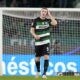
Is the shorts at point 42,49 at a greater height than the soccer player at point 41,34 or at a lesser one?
lesser

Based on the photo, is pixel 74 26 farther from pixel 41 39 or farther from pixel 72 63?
pixel 41 39

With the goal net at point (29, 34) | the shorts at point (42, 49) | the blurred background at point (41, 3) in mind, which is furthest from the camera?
the blurred background at point (41, 3)

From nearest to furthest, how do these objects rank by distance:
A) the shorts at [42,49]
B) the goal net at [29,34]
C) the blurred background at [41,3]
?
the shorts at [42,49] < the goal net at [29,34] < the blurred background at [41,3]

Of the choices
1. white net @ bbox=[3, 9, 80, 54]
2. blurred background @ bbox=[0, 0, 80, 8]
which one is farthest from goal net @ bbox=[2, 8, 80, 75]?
blurred background @ bbox=[0, 0, 80, 8]

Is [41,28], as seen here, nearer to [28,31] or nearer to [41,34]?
[41,34]

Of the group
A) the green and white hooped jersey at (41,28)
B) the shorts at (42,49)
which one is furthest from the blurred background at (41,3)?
the shorts at (42,49)

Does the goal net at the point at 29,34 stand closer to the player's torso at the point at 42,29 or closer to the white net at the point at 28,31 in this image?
the white net at the point at 28,31

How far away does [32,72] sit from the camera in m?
15.7

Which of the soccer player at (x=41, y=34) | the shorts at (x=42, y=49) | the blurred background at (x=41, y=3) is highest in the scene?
the soccer player at (x=41, y=34)

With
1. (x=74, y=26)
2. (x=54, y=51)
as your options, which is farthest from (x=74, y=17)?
(x=54, y=51)

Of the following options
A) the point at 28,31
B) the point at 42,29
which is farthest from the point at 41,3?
the point at 42,29

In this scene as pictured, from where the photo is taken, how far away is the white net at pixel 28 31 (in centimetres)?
1582

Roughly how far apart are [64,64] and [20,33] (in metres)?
1.80

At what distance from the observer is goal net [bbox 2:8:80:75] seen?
1582 centimetres
